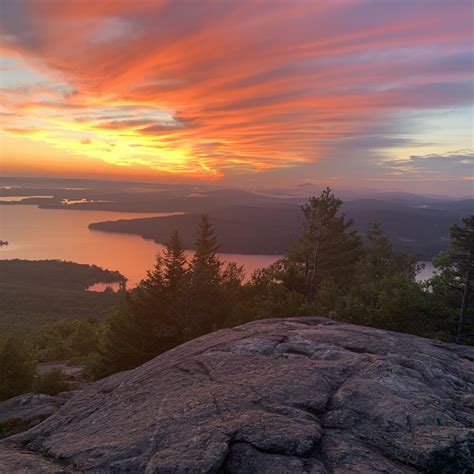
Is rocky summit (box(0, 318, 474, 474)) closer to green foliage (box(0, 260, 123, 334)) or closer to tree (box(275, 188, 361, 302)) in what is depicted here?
tree (box(275, 188, 361, 302))

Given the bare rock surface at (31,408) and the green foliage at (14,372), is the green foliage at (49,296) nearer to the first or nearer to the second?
the green foliage at (14,372)

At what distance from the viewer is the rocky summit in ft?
23.2

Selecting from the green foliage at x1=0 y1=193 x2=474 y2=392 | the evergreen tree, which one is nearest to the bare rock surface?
the green foliage at x1=0 y1=193 x2=474 y2=392

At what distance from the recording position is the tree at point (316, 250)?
136ft

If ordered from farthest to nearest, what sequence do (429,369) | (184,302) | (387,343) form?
(184,302) < (387,343) < (429,369)

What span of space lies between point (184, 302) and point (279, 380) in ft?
76.1

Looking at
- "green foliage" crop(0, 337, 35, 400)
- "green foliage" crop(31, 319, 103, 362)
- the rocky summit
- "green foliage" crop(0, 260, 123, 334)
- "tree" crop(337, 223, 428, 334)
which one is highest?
the rocky summit

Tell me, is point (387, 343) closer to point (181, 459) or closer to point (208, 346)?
point (208, 346)

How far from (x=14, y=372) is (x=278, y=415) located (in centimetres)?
2718

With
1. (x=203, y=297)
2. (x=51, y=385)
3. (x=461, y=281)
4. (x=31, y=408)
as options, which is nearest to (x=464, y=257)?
(x=461, y=281)

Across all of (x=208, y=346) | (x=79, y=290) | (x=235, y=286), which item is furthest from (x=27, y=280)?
(x=208, y=346)

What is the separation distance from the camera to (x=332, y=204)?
41406 mm

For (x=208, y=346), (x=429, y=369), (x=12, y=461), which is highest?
(x=429, y=369)

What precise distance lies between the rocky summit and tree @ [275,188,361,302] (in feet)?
93.8
